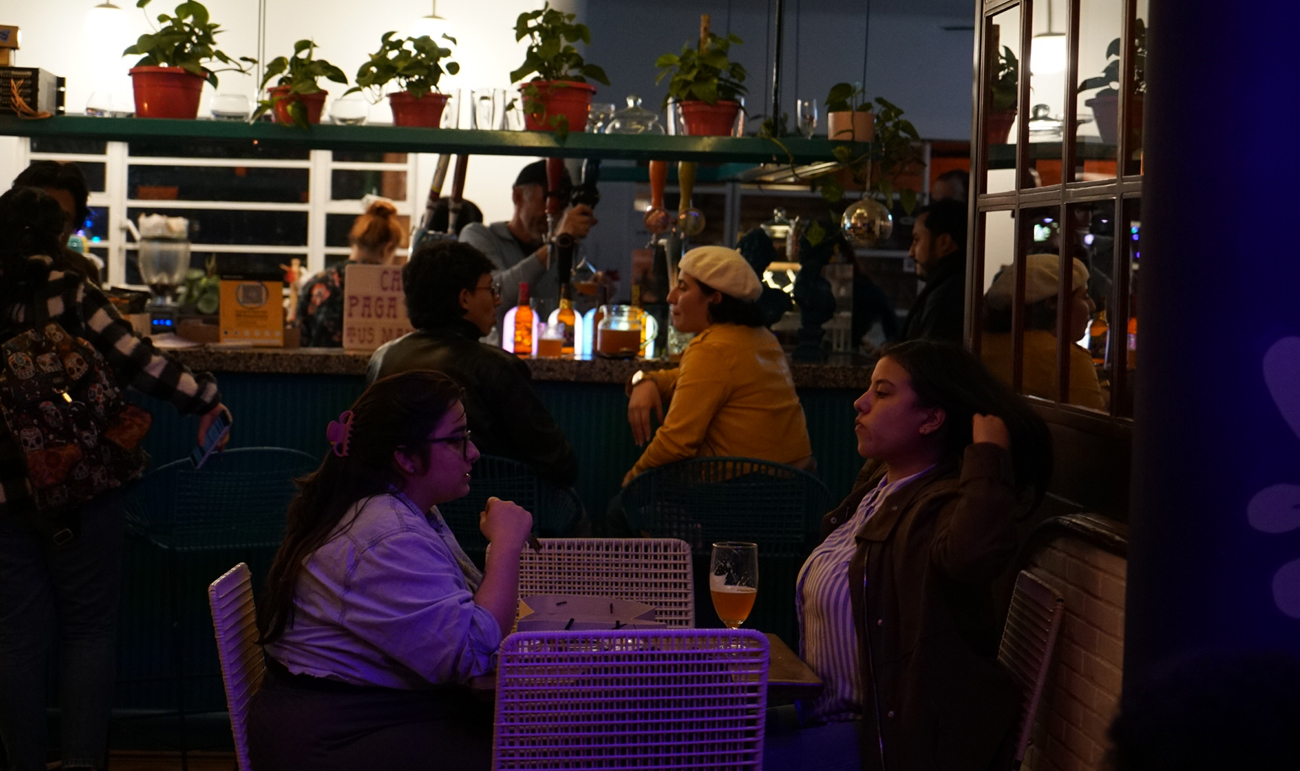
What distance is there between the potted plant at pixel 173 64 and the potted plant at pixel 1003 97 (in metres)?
2.22

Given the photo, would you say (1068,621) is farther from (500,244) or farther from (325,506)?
(500,244)

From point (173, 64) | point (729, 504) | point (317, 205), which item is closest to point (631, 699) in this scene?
point (729, 504)

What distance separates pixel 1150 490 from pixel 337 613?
112cm

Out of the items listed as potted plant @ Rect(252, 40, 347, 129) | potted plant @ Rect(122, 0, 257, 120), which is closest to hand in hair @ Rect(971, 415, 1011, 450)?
potted plant @ Rect(252, 40, 347, 129)

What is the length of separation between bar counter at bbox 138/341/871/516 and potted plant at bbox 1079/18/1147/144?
Answer: 162 centimetres

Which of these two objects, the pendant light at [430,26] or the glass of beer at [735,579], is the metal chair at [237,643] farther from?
the pendant light at [430,26]

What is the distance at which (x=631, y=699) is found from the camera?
184 cm

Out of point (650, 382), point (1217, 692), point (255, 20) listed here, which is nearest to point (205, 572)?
point (650, 382)

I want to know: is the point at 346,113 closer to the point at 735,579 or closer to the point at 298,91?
the point at 298,91

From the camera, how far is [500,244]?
17.7ft

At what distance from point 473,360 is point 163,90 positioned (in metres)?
1.48

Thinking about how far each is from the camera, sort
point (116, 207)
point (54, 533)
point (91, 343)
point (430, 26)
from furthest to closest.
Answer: point (116, 207) → point (430, 26) → point (91, 343) → point (54, 533)

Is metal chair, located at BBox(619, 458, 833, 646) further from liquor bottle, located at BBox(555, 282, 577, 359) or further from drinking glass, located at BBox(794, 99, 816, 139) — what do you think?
drinking glass, located at BBox(794, 99, 816, 139)

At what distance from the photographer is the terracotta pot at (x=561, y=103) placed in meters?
4.01
